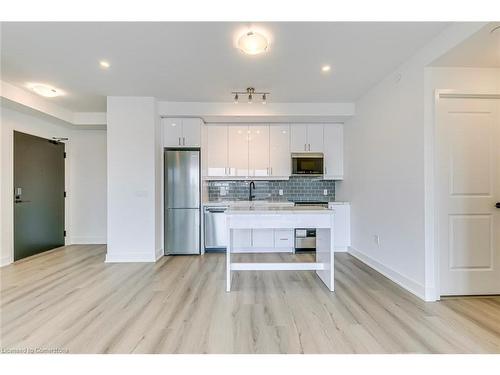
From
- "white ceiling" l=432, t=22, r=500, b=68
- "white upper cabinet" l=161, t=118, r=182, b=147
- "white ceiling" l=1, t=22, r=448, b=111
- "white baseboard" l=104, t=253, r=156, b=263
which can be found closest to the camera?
"white ceiling" l=432, t=22, r=500, b=68

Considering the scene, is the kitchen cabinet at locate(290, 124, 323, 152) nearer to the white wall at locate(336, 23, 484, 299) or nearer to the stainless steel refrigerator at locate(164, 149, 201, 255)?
the white wall at locate(336, 23, 484, 299)

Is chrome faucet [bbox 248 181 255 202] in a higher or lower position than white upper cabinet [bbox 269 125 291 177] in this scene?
lower

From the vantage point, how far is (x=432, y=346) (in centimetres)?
187

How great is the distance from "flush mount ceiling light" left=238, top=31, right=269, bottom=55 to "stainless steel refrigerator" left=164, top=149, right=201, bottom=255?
237cm

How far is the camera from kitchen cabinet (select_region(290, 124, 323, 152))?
502 centimetres

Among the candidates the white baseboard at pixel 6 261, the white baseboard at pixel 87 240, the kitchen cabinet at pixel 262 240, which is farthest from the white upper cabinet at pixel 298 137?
the white baseboard at pixel 6 261

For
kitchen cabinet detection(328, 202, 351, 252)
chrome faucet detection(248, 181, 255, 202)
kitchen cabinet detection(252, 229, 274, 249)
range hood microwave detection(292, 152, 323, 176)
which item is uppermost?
range hood microwave detection(292, 152, 323, 176)

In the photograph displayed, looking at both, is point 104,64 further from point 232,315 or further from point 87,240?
point 87,240

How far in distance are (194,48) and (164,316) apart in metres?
2.61

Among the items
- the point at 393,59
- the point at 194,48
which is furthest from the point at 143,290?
the point at 393,59

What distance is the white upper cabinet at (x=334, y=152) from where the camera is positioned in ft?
16.5

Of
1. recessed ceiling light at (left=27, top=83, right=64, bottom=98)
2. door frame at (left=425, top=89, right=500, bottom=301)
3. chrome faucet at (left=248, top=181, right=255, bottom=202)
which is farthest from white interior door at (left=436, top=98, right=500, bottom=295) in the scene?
recessed ceiling light at (left=27, top=83, right=64, bottom=98)

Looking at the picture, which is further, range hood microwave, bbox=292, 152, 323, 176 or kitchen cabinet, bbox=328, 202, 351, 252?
range hood microwave, bbox=292, 152, 323, 176
